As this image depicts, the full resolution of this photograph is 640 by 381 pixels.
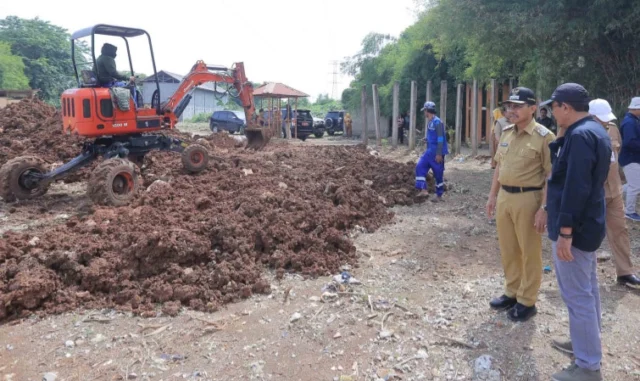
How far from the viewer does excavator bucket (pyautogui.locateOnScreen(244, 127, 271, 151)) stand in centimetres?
1556

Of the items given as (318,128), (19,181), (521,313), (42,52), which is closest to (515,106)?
(521,313)

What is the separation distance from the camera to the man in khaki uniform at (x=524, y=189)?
→ 3863mm

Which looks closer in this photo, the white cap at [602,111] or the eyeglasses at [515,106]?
the eyeglasses at [515,106]

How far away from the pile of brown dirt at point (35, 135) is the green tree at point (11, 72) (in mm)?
21288

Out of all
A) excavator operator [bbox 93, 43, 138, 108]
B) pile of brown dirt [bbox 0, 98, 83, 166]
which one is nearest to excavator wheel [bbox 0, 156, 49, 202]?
excavator operator [bbox 93, 43, 138, 108]

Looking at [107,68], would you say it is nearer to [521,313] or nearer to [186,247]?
[186,247]

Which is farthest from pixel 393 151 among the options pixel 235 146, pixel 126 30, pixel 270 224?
pixel 270 224

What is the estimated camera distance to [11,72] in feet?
112

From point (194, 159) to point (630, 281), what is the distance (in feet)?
25.5

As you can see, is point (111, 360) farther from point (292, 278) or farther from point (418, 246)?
point (418, 246)

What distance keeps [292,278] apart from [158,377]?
1952 millimetres

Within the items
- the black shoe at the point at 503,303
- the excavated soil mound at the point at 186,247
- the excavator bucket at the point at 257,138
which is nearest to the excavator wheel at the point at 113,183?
the excavated soil mound at the point at 186,247

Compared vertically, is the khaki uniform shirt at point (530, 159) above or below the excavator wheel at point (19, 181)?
above

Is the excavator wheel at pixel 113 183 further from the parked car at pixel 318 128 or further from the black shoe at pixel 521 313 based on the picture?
the parked car at pixel 318 128
